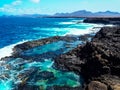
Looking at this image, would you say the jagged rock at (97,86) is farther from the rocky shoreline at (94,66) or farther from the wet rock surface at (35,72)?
the wet rock surface at (35,72)

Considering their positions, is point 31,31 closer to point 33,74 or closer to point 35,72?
point 35,72

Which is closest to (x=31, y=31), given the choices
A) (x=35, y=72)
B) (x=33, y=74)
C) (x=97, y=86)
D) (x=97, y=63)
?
(x=35, y=72)

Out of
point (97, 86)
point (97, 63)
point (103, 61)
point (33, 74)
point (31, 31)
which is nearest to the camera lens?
point (97, 86)

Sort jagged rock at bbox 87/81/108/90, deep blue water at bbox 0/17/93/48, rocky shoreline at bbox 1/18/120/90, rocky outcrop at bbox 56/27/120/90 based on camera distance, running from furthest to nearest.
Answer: deep blue water at bbox 0/17/93/48
rocky outcrop at bbox 56/27/120/90
rocky shoreline at bbox 1/18/120/90
jagged rock at bbox 87/81/108/90

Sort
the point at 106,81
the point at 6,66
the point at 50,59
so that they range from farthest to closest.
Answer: the point at 50,59, the point at 6,66, the point at 106,81

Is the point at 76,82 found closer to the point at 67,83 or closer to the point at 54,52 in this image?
the point at 67,83

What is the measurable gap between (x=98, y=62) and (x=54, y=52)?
1516 cm

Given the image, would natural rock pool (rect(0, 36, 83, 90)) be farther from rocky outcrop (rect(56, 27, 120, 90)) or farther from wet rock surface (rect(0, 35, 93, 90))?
rocky outcrop (rect(56, 27, 120, 90))

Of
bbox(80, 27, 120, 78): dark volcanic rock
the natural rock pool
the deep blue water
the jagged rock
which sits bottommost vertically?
the deep blue water

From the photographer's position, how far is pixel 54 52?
41250 millimetres

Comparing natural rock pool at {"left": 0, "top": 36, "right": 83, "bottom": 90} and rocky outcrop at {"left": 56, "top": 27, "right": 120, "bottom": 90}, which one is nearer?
rocky outcrop at {"left": 56, "top": 27, "right": 120, "bottom": 90}

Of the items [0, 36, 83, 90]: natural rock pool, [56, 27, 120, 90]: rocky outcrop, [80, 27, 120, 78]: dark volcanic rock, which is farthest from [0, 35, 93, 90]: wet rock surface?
[80, 27, 120, 78]: dark volcanic rock

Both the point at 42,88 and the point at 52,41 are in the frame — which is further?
the point at 52,41

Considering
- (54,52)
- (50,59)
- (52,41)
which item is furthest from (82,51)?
(52,41)
